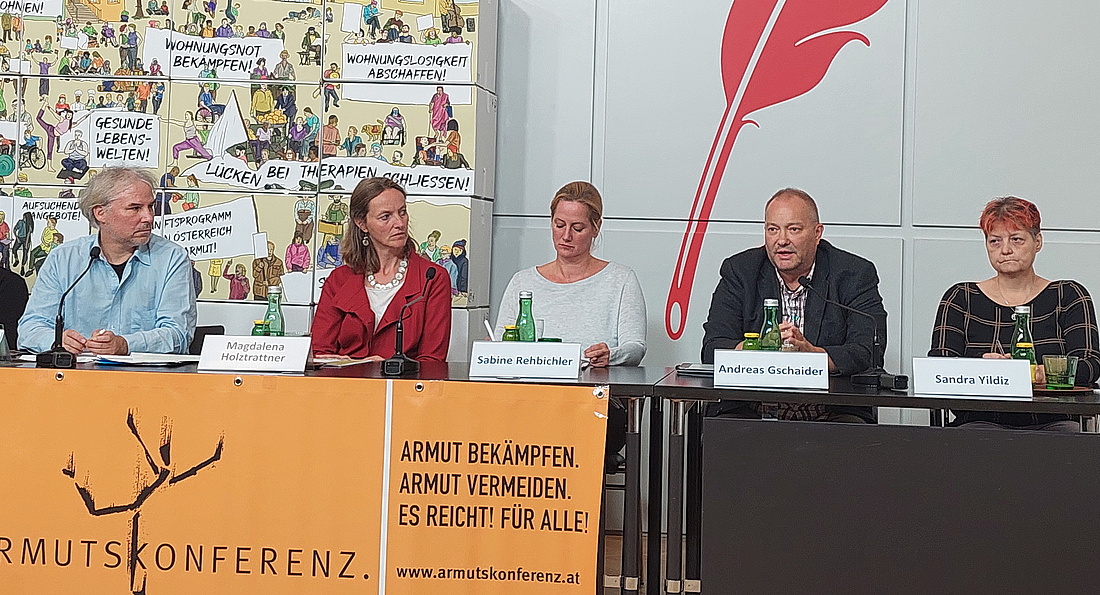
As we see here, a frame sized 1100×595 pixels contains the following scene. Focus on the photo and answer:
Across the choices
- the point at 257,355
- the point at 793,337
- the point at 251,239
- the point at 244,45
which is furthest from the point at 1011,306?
the point at 244,45

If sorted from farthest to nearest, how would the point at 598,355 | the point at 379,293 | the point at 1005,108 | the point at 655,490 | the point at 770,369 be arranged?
1. the point at 1005,108
2. the point at 379,293
3. the point at 598,355
4. the point at 655,490
5. the point at 770,369

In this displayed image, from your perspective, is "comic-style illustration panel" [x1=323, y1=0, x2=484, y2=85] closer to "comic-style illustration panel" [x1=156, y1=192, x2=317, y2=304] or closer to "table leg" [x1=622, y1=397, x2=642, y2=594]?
"comic-style illustration panel" [x1=156, y1=192, x2=317, y2=304]

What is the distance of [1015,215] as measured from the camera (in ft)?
9.54

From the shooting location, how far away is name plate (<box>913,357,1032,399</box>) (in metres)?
2.29

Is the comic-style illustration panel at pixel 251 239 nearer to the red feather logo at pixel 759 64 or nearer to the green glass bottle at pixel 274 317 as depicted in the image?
the green glass bottle at pixel 274 317

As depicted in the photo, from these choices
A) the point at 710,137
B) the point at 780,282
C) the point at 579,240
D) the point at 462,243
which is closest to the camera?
the point at 780,282

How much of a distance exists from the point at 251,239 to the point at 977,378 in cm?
258

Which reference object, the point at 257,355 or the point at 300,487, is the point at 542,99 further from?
the point at 300,487

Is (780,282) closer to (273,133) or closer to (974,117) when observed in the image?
(974,117)

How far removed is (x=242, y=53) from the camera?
3.94m

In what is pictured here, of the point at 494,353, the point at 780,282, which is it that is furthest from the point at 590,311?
the point at 494,353

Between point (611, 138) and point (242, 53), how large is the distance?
140 centimetres

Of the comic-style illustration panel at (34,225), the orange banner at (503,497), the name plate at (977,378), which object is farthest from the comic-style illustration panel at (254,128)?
the name plate at (977,378)

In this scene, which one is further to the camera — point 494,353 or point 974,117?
point 974,117
